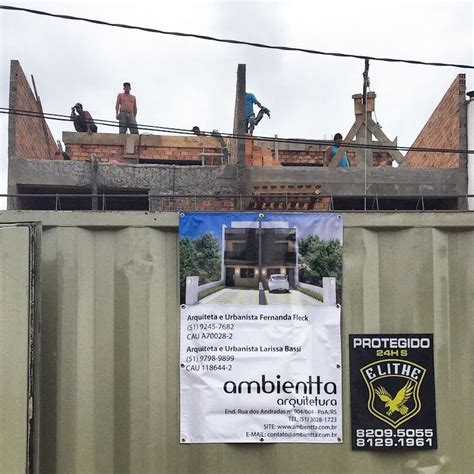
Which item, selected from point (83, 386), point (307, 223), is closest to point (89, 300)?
point (83, 386)

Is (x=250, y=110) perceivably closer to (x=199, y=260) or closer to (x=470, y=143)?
(x=470, y=143)

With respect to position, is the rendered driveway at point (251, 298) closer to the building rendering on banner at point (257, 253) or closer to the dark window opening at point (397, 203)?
the building rendering on banner at point (257, 253)

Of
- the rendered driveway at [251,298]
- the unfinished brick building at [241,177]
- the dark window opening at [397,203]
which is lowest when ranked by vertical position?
the rendered driveway at [251,298]

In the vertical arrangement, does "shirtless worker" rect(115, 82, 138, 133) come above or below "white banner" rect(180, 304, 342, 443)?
above

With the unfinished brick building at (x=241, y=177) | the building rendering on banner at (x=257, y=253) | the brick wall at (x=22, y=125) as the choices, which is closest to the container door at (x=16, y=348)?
the building rendering on banner at (x=257, y=253)

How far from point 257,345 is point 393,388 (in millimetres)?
1030

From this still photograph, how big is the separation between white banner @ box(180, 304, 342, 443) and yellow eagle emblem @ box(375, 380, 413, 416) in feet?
0.99

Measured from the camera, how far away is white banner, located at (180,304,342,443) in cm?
379

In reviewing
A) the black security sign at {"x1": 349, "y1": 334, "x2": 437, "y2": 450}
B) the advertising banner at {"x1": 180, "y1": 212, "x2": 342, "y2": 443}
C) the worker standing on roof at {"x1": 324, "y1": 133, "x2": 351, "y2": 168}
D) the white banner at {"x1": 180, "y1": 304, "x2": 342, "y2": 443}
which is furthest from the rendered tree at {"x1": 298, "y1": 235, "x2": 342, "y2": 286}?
the worker standing on roof at {"x1": 324, "y1": 133, "x2": 351, "y2": 168}

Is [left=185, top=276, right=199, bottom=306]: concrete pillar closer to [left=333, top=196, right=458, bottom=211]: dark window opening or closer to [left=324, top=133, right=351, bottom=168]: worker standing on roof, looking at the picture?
[left=333, top=196, right=458, bottom=211]: dark window opening

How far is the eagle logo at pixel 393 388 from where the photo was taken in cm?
381

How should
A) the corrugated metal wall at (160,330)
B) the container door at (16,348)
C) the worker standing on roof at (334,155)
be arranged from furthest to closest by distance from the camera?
the worker standing on roof at (334,155) → the corrugated metal wall at (160,330) → the container door at (16,348)

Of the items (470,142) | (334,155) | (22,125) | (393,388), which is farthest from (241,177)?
(393,388)

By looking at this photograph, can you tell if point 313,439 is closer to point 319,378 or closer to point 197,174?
point 319,378
